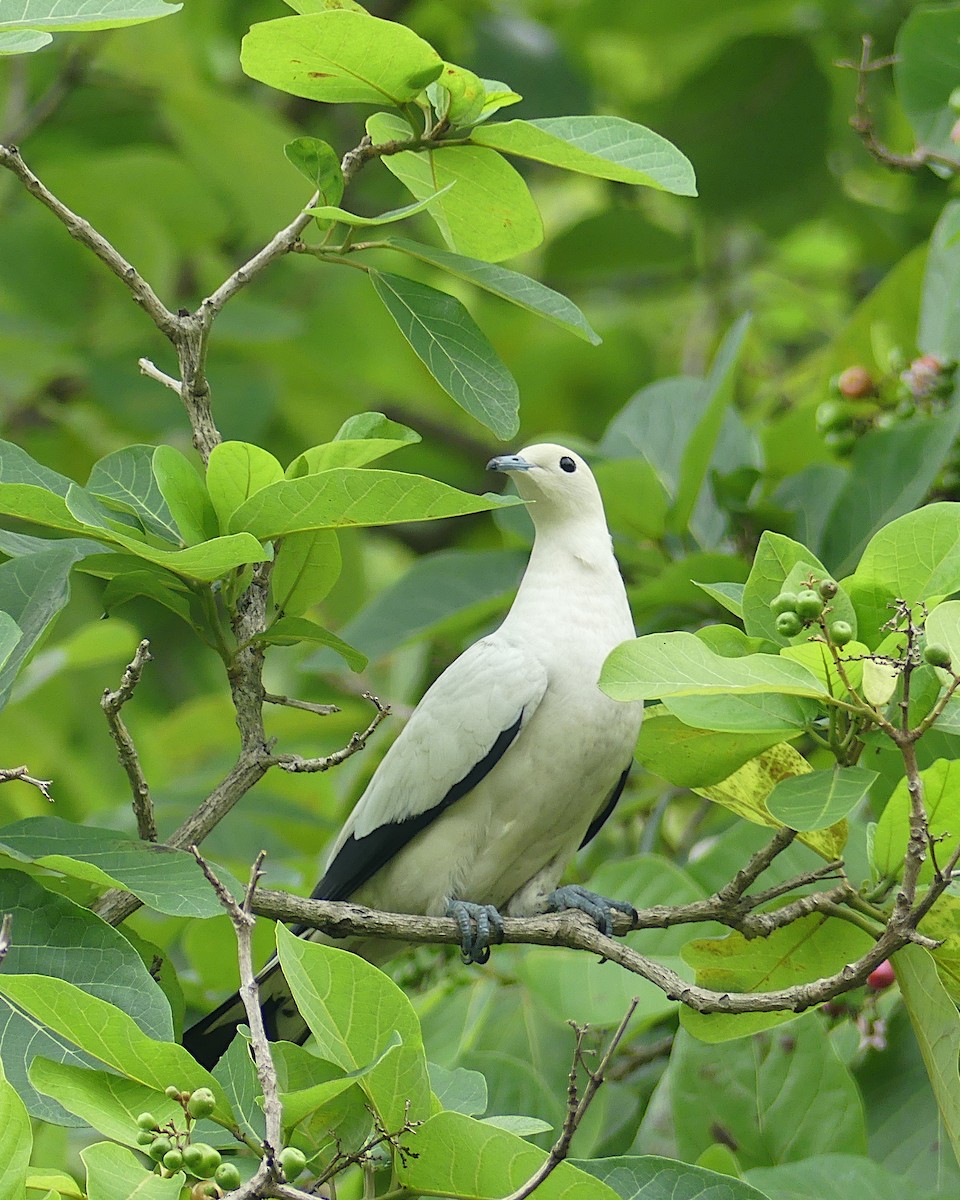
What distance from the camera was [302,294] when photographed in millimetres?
5926

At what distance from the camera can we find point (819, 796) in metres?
2.06

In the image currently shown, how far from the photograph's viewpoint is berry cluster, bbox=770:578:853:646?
1986 millimetres

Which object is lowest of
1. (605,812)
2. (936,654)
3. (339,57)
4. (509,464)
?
(605,812)

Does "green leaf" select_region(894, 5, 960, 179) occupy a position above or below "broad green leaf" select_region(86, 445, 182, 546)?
above

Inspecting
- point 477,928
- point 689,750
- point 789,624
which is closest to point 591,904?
point 477,928

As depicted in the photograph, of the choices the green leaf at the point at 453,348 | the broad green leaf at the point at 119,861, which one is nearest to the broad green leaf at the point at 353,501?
the green leaf at the point at 453,348

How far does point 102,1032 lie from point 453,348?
3.97 ft

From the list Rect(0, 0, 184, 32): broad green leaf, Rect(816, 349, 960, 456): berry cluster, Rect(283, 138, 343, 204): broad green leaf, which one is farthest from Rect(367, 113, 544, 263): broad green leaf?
Rect(816, 349, 960, 456): berry cluster

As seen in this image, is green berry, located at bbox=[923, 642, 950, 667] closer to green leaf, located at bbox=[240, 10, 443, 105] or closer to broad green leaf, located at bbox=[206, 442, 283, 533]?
broad green leaf, located at bbox=[206, 442, 283, 533]

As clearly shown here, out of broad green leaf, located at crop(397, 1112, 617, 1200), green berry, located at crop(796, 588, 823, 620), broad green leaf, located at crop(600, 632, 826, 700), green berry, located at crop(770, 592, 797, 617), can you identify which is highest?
green berry, located at crop(796, 588, 823, 620)

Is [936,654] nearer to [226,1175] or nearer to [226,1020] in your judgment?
[226,1175]

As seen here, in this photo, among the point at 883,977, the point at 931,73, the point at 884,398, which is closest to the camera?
the point at 883,977

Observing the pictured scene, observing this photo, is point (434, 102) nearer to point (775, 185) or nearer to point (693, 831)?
point (693, 831)

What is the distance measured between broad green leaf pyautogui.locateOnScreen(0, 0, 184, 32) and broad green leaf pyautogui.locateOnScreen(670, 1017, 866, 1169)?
7.11 feet
